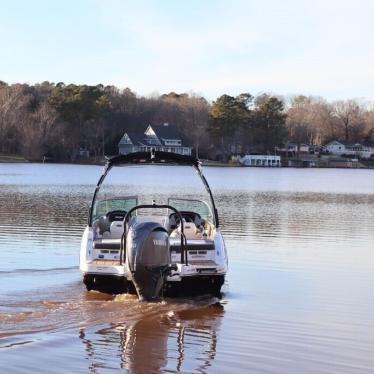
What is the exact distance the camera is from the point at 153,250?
10.1 metres

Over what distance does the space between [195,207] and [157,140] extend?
4725 inches

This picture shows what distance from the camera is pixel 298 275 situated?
1577 cm

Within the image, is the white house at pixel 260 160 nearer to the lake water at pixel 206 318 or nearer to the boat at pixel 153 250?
the lake water at pixel 206 318

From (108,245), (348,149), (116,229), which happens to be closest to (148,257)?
(108,245)

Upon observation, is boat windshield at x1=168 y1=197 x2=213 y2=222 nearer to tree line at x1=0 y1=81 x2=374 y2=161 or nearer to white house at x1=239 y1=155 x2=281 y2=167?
tree line at x1=0 y1=81 x2=374 y2=161

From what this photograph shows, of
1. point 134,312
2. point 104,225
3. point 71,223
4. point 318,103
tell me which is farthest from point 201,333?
point 318,103

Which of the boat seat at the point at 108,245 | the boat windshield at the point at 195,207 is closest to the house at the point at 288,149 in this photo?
the boat windshield at the point at 195,207

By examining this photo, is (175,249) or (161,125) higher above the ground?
(161,125)

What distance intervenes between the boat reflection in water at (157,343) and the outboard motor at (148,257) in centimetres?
59

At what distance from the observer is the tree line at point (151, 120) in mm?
113812

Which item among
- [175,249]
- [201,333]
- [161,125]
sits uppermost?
[161,125]

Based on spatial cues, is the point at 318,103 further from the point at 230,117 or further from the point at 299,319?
the point at 299,319

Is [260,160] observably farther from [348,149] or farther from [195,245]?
[195,245]

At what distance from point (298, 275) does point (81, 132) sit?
10586 centimetres
